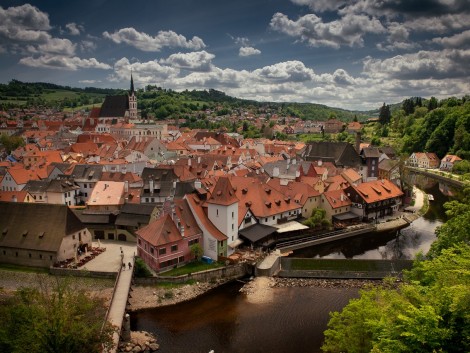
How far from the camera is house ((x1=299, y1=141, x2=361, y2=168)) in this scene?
7783 centimetres

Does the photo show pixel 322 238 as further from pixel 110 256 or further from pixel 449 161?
pixel 449 161

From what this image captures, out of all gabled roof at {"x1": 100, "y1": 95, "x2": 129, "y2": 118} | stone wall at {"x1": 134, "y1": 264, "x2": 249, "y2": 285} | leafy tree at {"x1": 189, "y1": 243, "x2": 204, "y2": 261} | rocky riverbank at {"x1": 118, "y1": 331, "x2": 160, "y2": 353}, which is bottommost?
rocky riverbank at {"x1": 118, "y1": 331, "x2": 160, "y2": 353}

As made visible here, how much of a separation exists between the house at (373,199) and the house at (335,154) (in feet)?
57.3

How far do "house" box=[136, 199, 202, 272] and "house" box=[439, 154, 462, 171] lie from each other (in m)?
89.0

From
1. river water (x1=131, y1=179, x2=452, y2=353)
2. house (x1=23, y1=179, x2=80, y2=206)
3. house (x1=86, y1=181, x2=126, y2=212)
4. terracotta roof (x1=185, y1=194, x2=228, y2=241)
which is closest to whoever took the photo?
river water (x1=131, y1=179, x2=452, y2=353)

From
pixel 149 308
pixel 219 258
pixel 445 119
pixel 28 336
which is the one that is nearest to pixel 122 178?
pixel 219 258

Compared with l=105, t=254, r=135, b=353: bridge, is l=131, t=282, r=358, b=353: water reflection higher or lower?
lower

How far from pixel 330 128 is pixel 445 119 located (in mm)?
65170

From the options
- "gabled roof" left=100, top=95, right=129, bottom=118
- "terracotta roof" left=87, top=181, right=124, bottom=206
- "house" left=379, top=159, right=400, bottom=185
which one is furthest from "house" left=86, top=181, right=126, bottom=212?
"gabled roof" left=100, top=95, right=129, bottom=118

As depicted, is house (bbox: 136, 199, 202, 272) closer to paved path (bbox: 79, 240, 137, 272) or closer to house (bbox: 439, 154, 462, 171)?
paved path (bbox: 79, 240, 137, 272)

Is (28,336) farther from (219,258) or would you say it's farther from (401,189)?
(401,189)

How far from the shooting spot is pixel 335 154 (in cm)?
8144

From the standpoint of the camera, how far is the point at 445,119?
116750 millimetres

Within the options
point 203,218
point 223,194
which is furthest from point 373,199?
point 203,218
